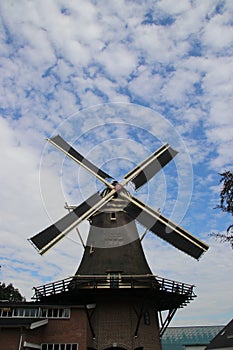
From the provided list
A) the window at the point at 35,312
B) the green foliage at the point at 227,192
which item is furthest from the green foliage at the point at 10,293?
the green foliage at the point at 227,192

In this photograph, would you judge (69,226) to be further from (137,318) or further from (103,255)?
(137,318)

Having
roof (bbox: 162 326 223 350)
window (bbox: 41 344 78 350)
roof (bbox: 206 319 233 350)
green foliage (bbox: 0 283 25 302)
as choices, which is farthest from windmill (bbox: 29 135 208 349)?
roof (bbox: 162 326 223 350)

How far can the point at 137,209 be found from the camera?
22359mm

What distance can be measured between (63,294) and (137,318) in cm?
466

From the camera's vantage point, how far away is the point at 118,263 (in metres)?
20.1

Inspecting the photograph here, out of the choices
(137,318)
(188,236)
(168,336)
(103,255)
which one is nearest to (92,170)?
(103,255)

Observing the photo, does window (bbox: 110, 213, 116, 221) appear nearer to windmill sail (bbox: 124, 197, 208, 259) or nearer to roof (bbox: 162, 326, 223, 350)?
windmill sail (bbox: 124, 197, 208, 259)

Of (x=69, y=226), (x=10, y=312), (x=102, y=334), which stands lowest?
(x=102, y=334)

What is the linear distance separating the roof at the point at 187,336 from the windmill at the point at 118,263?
4912 cm

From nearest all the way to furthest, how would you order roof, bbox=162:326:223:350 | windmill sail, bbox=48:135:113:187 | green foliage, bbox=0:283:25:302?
1. windmill sail, bbox=48:135:113:187
2. green foliage, bbox=0:283:25:302
3. roof, bbox=162:326:223:350

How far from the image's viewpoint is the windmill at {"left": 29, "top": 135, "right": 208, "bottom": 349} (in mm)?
A: 18578

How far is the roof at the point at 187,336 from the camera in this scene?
64188 mm

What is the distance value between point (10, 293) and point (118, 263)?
24.0m

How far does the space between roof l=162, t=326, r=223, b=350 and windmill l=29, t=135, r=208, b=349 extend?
49.1 meters
